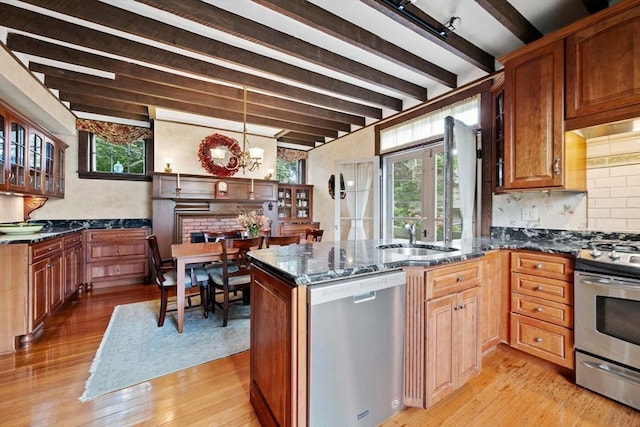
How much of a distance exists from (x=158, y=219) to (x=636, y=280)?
5.43 metres

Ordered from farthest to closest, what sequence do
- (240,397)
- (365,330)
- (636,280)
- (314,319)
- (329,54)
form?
(329,54), (240,397), (636,280), (365,330), (314,319)

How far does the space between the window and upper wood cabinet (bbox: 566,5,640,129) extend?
5.57 meters

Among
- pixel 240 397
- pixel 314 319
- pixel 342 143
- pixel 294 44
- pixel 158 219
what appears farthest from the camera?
pixel 342 143

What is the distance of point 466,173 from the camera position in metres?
2.83

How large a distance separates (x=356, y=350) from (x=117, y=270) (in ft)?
15.0

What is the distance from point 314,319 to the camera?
1239 millimetres

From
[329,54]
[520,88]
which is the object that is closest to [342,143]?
[329,54]

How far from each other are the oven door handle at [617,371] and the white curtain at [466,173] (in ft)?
4.22

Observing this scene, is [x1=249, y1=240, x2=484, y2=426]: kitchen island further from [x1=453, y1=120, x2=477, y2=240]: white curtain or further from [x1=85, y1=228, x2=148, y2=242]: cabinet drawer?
[x1=85, y1=228, x2=148, y2=242]: cabinet drawer

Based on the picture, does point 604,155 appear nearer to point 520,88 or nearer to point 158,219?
point 520,88

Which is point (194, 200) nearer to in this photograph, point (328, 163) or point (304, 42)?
point (328, 163)

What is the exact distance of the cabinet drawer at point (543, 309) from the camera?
1.99m

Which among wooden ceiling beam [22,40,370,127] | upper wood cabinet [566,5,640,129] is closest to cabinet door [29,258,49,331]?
wooden ceiling beam [22,40,370,127]

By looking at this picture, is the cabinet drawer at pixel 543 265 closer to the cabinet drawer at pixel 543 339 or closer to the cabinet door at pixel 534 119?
the cabinet drawer at pixel 543 339
